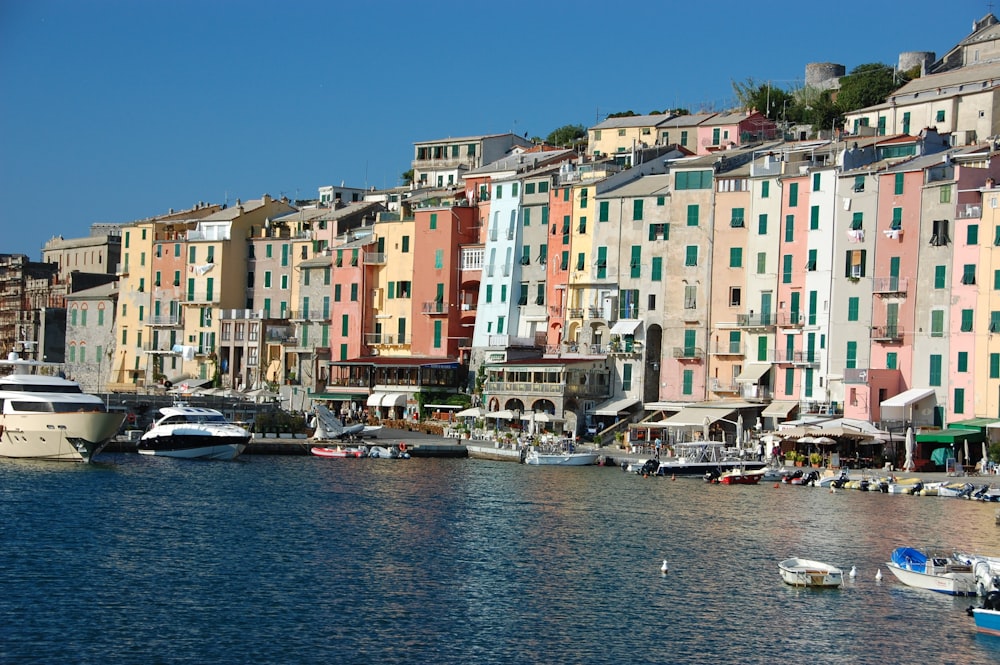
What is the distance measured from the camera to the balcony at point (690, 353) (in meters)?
87.9

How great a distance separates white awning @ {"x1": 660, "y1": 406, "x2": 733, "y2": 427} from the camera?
8300cm

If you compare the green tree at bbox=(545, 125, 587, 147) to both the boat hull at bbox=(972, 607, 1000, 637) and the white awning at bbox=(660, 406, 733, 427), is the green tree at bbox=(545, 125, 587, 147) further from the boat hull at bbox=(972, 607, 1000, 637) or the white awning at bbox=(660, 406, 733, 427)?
the boat hull at bbox=(972, 607, 1000, 637)

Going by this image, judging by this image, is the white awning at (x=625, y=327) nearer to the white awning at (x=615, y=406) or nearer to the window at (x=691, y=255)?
the white awning at (x=615, y=406)

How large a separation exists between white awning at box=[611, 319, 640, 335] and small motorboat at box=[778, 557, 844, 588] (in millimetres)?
46799

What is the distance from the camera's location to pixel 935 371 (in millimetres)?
76188

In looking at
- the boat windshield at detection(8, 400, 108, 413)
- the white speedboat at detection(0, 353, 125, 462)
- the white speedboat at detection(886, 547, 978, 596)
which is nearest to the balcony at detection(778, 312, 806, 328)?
the white speedboat at detection(0, 353, 125, 462)

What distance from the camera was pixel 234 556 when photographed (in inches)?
1850

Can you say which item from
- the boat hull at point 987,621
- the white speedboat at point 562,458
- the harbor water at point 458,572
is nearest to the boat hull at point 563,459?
the white speedboat at point 562,458

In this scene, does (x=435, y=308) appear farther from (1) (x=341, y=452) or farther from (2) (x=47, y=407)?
(2) (x=47, y=407)

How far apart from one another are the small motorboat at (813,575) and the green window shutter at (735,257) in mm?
44280

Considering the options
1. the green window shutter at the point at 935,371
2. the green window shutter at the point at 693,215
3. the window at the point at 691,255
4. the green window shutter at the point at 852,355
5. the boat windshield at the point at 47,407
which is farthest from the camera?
the green window shutter at the point at 693,215

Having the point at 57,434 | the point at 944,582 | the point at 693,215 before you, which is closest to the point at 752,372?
the point at 693,215

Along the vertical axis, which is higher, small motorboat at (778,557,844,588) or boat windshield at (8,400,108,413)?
boat windshield at (8,400,108,413)

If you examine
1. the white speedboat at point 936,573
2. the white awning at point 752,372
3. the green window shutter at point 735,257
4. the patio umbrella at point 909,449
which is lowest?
the white speedboat at point 936,573
